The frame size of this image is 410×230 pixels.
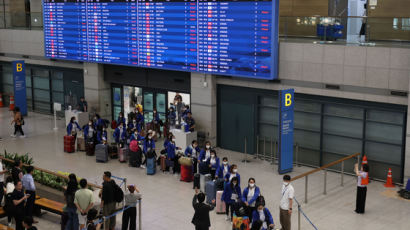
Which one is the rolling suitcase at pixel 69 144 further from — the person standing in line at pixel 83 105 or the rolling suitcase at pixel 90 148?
the person standing in line at pixel 83 105

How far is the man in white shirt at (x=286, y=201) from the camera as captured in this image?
1241 cm

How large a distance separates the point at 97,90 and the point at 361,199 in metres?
14.3

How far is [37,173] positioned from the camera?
15719 millimetres

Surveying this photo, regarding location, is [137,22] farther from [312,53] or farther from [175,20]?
[312,53]

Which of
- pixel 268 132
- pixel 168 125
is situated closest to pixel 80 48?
pixel 168 125

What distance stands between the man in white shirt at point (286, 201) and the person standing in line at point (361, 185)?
2.48m

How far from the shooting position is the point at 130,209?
493 inches

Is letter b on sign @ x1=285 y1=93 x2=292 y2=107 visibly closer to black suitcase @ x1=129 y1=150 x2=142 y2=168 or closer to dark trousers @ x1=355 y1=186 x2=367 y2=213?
dark trousers @ x1=355 y1=186 x2=367 y2=213

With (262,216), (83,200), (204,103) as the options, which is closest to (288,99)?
(204,103)

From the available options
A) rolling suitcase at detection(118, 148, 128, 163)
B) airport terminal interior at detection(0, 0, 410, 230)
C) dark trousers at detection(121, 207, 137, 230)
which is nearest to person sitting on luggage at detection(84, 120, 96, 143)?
airport terminal interior at detection(0, 0, 410, 230)

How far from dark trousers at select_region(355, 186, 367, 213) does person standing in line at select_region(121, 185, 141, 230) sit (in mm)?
5675

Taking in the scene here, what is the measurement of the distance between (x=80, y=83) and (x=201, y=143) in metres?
8.22

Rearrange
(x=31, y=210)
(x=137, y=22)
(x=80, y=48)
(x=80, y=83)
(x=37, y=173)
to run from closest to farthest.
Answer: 1. (x=31, y=210)
2. (x=37, y=173)
3. (x=137, y=22)
4. (x=80, y=48)
5. (x=80, y=83)

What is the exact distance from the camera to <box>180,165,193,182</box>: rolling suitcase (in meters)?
Result: 17.1
